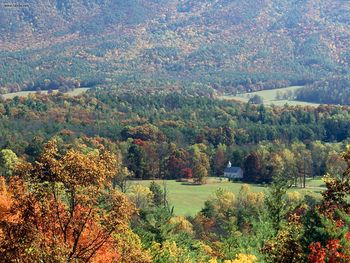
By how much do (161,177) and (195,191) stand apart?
614 inches

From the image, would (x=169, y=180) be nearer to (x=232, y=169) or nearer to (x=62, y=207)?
(x=232, y=169)

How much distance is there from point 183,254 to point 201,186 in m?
59.9

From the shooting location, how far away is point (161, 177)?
11344 cm

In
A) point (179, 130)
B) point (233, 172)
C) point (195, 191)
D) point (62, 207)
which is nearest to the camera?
point (62, 207)

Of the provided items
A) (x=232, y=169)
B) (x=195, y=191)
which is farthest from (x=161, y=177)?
(x=195, y=191)

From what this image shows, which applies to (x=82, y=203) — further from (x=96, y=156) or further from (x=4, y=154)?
(x=4, y=154)

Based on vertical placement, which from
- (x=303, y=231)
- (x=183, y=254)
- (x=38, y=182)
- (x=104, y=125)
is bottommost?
(x=183, y=254)

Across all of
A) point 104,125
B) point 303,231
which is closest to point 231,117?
point 104,125

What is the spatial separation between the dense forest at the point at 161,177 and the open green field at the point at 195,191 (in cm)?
157

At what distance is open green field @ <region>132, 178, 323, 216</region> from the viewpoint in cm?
8868

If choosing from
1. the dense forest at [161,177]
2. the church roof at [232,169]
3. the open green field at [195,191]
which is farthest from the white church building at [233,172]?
the open green field at [195,191]

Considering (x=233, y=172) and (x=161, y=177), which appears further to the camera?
(x=161, y=177)

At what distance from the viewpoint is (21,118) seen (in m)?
142

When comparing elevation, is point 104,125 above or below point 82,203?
above
